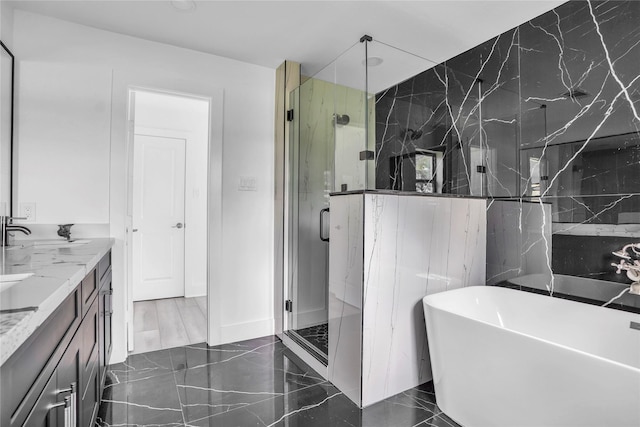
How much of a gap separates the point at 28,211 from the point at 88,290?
1174mm

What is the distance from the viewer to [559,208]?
206 cm

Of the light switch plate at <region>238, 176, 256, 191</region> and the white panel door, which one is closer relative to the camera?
the light switch plate at <region>238, 176, 256, 191</region>

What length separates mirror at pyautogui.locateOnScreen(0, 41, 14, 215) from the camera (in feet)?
6.42

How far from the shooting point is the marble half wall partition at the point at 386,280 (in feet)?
6.23

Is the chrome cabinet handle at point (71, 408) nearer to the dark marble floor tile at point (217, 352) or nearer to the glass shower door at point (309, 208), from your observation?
the dark marble floor tile at point (217, 352)

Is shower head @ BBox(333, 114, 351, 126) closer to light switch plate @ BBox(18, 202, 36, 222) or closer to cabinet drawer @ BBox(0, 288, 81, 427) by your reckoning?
cabinet drawer @ BBox(0, 288, 81, 427)

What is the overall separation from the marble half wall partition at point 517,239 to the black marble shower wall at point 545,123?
49mm

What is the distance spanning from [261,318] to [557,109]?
106 inches

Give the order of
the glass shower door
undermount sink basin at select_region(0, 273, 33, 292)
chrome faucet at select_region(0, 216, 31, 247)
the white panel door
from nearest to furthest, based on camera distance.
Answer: undermount sink basin at select_region(0, 273, 33, 292), chrome faucet at select_region(0, 216, 31, 247), the glass shower door, the white panel door

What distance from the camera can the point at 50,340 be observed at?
2.87 ft

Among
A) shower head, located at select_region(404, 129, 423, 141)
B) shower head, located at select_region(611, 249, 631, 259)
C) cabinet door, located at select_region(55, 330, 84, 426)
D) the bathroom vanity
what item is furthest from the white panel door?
shower head, located at select_region(611, 249, 631, 259)

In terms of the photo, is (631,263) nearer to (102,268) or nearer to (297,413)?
(297,413)

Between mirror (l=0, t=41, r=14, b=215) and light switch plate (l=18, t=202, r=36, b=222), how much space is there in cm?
7

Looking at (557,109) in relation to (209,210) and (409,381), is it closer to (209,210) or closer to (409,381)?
(409,381)
